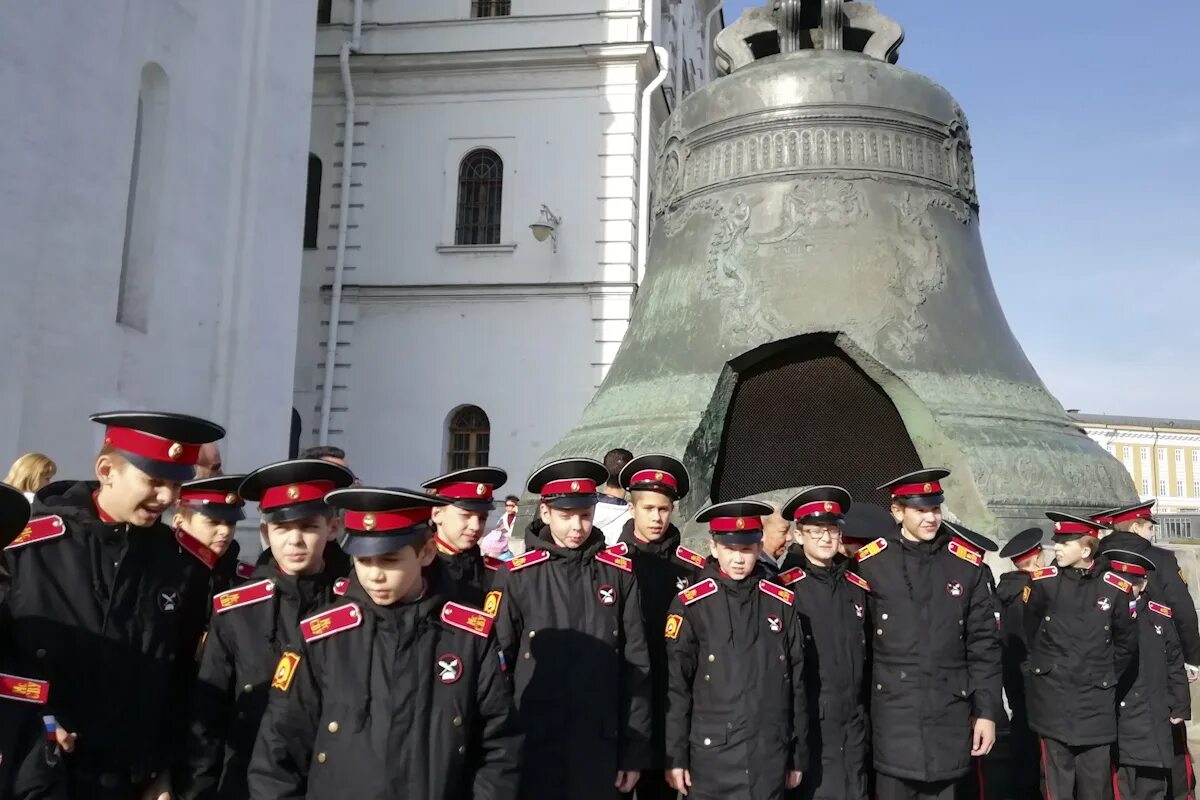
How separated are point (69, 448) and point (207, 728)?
5.80 m

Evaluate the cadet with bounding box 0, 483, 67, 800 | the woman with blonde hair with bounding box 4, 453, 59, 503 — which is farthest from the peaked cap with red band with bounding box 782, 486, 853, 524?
the woman with blonde hair with bounding box 4, 453, 59, 503

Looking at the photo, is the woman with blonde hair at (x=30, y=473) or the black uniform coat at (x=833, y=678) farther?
the woman with blonde hair at (x=30, y=473)

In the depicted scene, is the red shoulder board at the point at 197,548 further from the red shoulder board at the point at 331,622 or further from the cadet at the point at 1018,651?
the cadet at the point at 1018,651

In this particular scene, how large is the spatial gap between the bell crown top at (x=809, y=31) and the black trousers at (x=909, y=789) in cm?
369

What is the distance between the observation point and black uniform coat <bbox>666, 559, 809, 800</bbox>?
2.95 meters

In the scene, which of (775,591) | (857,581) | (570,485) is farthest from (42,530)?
(857,581)

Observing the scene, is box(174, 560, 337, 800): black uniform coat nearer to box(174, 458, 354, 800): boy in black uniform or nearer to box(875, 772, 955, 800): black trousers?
box(174, 458, 354, 800): boy in black uniform

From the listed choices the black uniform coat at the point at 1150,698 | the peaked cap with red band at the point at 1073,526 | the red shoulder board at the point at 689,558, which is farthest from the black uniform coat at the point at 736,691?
the black uniform coat at the point at 1150,698

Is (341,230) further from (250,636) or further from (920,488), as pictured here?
(250,636)

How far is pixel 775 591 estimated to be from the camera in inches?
123

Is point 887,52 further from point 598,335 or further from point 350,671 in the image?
point 598,335

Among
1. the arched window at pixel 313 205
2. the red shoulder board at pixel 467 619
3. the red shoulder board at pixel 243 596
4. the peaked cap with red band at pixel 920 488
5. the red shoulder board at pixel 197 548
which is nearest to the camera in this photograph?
the red shoulder board at pixel 467 619

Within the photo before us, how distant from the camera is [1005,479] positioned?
15.1 feet

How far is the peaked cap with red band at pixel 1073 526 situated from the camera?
4059mm
